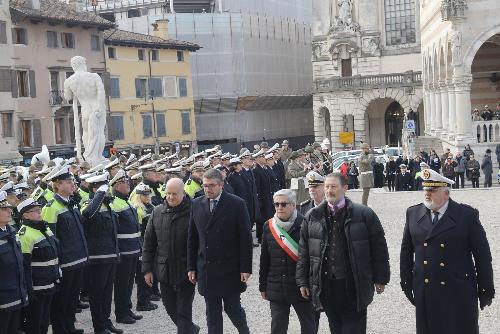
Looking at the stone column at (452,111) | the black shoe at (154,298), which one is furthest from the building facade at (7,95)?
the black shoe at (154,298)

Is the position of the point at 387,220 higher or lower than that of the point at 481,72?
lower

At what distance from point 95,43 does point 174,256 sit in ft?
144

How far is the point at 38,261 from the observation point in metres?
10.4

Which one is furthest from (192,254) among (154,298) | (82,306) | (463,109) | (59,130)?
(59,130)

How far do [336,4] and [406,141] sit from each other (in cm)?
2648

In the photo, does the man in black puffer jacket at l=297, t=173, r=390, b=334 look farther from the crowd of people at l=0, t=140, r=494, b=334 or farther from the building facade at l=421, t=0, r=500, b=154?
the building facade at l=421, t=0, r=500, b=154

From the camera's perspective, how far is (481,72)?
41438 mm

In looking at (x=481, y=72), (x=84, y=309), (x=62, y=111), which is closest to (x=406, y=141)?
(x=481, y=72)

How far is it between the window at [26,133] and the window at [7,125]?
1236 millimetres

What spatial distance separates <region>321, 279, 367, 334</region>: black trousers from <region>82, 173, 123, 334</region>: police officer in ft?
12.7

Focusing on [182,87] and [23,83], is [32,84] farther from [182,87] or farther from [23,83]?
[182,87]

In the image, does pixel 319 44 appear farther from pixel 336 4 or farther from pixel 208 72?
pixel 208 72

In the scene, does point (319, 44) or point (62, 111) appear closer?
point (62, 111)

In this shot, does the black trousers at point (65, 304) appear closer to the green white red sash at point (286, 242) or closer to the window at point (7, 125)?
the green white red sash at point (286, 242)
